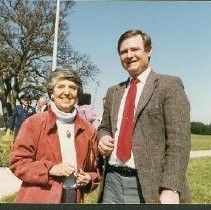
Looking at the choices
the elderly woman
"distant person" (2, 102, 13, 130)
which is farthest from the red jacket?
"distant person" (2, 102, 13, 130)

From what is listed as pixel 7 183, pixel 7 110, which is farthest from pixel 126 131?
pixel 7 183

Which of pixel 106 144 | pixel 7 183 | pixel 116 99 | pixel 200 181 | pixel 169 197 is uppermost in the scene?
pixel 116 99

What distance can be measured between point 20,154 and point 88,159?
8.1 inches

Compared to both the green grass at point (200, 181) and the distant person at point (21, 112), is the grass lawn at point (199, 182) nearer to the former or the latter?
the green grass at point (200, 181)

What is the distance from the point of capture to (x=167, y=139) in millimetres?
1491

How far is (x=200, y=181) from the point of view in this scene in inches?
192

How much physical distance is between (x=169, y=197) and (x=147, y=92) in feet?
1.00

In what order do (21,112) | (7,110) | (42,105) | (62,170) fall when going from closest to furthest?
(62,170) < (42,105) < (21,112) < (7,110)

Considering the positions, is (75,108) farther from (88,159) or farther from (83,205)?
(83,205)

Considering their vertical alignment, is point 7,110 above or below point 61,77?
below

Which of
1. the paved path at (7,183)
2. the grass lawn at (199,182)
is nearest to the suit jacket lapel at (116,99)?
the grass lawn at (199,182)

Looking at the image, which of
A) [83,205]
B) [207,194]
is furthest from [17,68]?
[207,194]

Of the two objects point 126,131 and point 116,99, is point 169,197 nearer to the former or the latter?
point 126,131

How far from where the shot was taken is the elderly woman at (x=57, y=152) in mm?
1581
